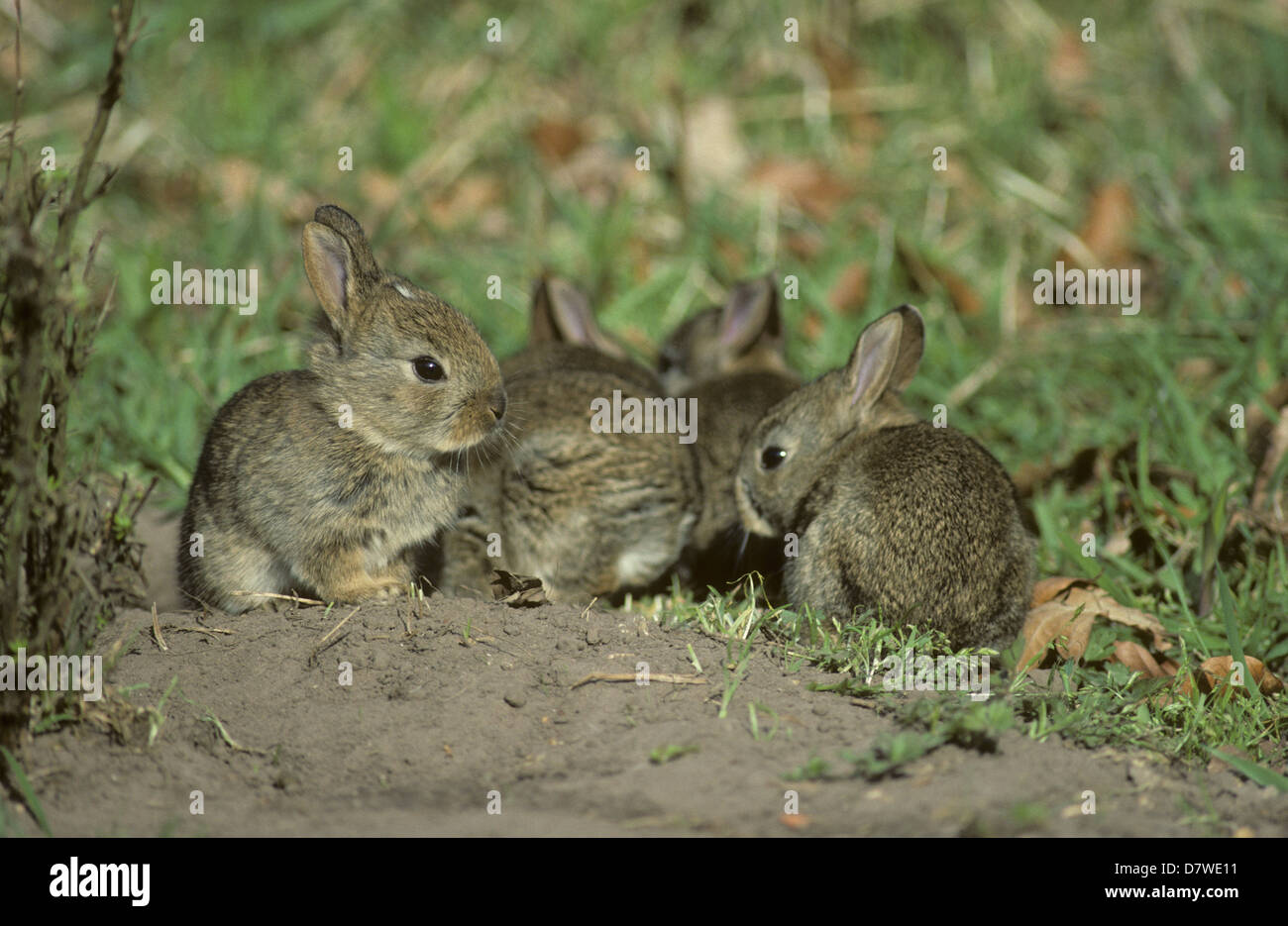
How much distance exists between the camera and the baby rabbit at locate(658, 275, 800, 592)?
6379 mm

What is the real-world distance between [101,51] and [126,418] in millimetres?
3993

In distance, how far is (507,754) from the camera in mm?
4020

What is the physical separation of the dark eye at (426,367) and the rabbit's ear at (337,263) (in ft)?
0.98

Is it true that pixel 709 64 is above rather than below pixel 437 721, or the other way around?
above

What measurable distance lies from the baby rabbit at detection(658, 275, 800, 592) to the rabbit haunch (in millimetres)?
243

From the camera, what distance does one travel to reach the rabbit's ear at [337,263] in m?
4.74

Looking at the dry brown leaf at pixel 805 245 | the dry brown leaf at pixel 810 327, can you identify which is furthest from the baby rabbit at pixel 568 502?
the dry brown leaf at pixel 805 245

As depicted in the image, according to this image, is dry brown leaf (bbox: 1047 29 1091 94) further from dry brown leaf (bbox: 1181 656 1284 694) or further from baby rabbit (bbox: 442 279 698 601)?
dry brown leaf (bbox: 1181 656 1284 694)

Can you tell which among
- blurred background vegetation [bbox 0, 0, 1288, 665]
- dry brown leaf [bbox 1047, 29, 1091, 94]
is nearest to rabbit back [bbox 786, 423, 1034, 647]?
blurred background vegetation [bbox 0, 0, 1288, 665]

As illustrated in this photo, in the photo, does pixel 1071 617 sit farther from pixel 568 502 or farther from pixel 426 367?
pixel 426 367
